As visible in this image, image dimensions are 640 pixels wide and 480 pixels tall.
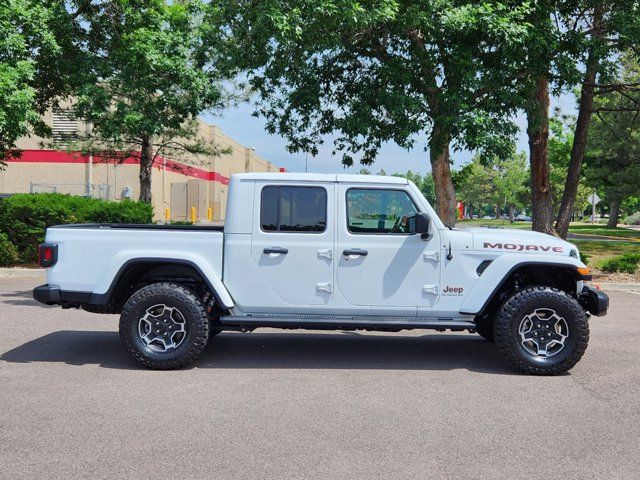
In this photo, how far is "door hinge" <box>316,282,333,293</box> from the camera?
238 inches

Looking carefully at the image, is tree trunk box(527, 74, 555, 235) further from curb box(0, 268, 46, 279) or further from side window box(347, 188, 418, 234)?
curb box(0, 268, 46, 279)

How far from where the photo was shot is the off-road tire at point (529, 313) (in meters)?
5.91

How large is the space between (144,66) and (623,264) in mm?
12396

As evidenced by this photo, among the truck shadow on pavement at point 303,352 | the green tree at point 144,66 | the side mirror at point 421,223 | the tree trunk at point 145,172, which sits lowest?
the truck shadow on pavement at point 303,352

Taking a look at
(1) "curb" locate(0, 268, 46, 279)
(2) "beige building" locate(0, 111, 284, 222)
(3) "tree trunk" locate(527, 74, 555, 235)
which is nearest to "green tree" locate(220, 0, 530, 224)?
(3) "tree trunk" locate(527, 74, 555, 235)

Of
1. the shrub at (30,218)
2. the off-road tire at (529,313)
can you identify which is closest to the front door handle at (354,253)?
the off-road tire at (529,313)

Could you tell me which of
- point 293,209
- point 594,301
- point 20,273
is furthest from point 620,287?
point 20,273

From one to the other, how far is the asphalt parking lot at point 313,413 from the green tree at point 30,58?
7.42 m

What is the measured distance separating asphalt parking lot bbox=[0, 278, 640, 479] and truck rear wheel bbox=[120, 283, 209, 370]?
163 mm

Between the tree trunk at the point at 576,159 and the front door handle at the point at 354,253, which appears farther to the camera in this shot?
the tree trunk at the point at 576,159

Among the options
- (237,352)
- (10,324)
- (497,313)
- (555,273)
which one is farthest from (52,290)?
(555,273)

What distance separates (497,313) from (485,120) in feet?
20.2

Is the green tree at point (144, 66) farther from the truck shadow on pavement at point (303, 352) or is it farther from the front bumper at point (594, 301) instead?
the front bumper at point (594, 301)

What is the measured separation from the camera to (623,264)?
48.3 feet
